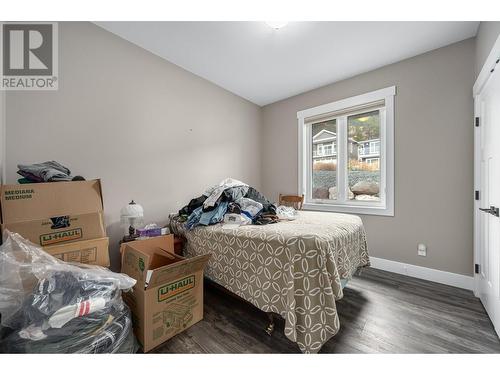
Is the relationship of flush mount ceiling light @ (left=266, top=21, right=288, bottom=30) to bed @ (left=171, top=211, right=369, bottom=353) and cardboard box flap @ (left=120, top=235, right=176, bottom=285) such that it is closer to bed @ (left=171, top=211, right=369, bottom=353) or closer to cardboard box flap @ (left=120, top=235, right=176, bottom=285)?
bed @ (left=171, top=211, right=369, bottom=353)

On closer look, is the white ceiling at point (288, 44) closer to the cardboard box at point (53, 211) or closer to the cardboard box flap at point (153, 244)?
the cardboard box at point (53, 211)

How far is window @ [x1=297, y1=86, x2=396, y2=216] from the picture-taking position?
2.53m

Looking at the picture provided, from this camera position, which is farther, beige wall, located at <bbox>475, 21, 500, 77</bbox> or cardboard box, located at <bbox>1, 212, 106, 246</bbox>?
beige wall, located at <bbox>475, 21, 500, 77</bbox>

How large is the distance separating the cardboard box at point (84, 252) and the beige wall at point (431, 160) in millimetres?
2879

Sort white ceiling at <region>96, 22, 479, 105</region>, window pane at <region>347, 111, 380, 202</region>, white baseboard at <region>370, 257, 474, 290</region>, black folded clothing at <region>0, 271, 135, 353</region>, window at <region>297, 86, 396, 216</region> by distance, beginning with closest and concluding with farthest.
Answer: black folded clothing at <region>0, 271, 135, 353</region>
white ceiling at <region>96, 22, 479, 105</region>
white baseboard at <region>370, 257, 474, 290</region>
window at <region>297, 86, 396, 216</region>
window pane at <region>347, 111, 380, 202</region>

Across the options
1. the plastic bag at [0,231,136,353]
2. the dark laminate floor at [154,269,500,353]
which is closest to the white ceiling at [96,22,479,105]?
the plastic bag at [0,231,136,353]

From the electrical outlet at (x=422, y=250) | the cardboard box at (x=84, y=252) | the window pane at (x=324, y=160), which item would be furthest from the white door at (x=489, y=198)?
the cardboard box at (x=84, y=252)

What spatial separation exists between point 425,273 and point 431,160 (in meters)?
1.26

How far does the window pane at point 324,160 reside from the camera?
306cm

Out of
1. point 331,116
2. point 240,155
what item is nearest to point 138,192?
point 240,155

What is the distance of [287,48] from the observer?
221 centimetres

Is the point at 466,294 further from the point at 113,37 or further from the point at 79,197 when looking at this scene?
the point at 113,37

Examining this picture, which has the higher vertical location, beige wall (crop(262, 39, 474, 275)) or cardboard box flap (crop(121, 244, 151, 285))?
beige wall (crop(262, 39, 474, 275))

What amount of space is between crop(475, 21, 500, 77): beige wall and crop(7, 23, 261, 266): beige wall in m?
2.74
